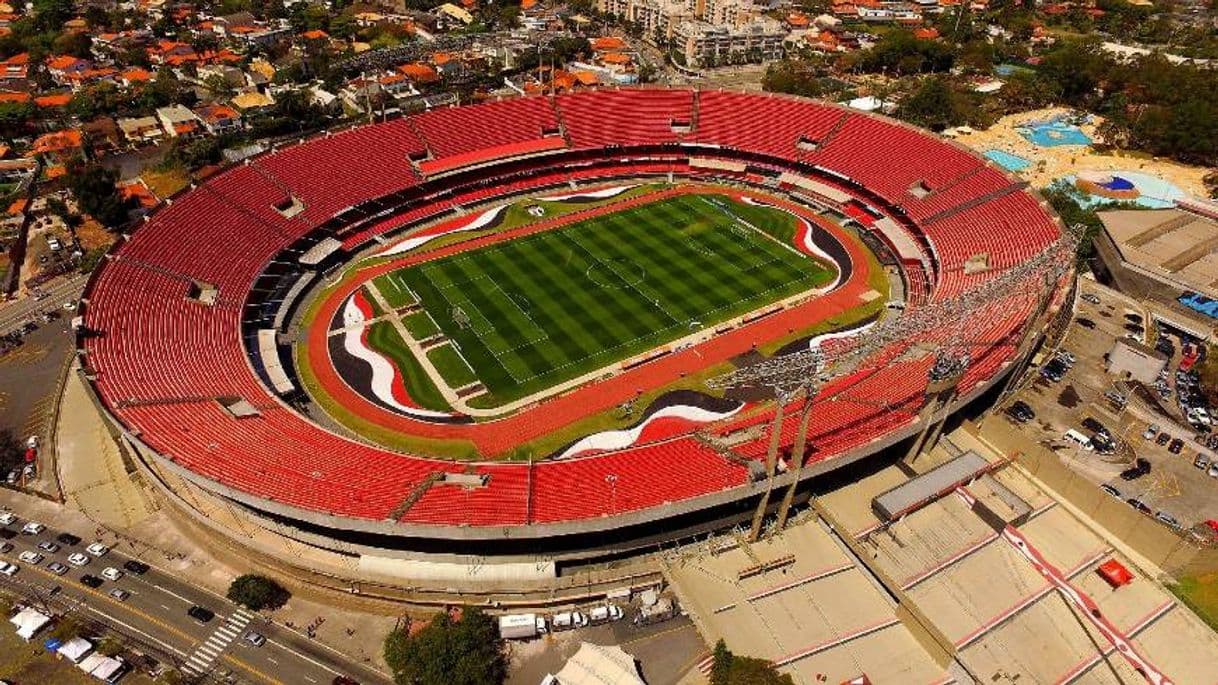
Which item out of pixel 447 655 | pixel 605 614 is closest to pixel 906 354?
pixel 605 614

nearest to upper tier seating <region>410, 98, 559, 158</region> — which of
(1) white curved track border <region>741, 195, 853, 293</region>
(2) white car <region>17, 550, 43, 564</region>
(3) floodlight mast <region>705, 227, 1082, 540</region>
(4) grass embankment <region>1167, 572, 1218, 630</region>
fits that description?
(1) white curved track border <region>741, 195, 853, 293</region>

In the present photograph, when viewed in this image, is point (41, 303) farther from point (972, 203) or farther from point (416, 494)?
point (972, 203)

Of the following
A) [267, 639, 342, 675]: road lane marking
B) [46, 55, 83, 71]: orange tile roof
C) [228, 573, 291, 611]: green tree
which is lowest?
[267, 639, 342, 675]: road lane marking

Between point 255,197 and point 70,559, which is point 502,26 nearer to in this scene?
point 255,197

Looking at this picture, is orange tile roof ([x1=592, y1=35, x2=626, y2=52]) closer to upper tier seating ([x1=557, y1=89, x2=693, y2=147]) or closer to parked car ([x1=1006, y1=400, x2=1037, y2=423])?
upper tier seating ([x1=557, y1=89, x2=693, y2=147])

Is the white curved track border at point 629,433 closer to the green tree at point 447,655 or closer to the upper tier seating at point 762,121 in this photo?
the green tree at point 447,655

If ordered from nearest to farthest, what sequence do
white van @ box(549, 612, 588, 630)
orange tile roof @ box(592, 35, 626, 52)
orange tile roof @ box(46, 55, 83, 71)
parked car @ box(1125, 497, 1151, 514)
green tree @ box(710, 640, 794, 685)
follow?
green tree @ box(710, 640, 794, 685), white van @ box(549, 612, 588, 630), parked car @ box(1125, 497, 1151, 514), orange tile roof @ box(46, 55, 83, 71), orange tile roof @ box(592, 35, 626, 52)

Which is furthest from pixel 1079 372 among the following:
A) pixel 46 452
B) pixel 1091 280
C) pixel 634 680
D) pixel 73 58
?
pixel 73 58
